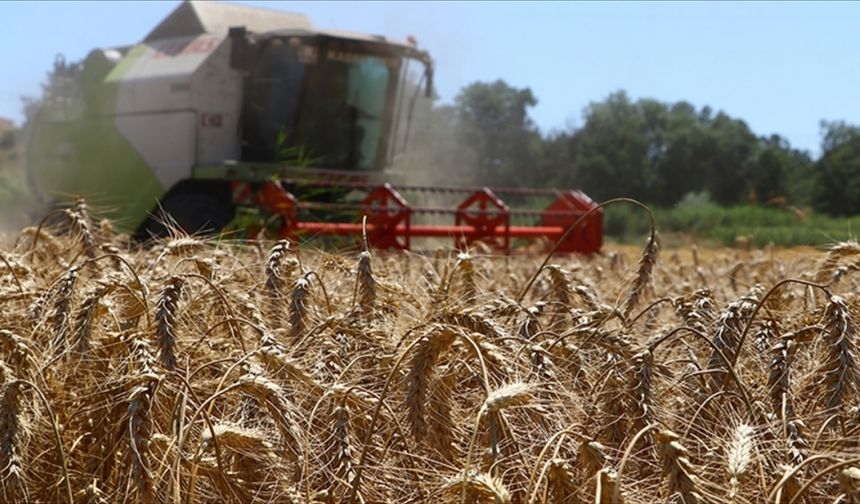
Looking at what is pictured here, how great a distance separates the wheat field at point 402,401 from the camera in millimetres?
1767

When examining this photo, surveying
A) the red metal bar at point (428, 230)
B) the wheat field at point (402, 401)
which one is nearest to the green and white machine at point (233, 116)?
the red metal bar at point (428, 230)

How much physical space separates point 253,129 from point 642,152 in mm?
31490

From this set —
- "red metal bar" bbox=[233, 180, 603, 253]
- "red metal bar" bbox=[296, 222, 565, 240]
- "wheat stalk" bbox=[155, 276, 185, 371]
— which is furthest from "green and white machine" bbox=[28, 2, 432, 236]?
"wheat stalk" bbox=[155, 276, 185, 371]

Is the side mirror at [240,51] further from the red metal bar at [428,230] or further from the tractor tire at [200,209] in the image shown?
the red metal bar at [428,230]

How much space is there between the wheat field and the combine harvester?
830 cm

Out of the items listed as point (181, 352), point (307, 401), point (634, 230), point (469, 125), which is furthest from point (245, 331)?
point (469, 125)

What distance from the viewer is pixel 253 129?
12.6 metres

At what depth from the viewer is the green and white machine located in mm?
12195

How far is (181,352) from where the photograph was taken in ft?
7.61

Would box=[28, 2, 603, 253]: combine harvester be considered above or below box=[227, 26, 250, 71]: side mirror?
below

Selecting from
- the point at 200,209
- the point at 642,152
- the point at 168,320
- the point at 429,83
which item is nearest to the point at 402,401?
the point at 168,320

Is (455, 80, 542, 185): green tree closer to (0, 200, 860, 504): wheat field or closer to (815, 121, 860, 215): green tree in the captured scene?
(815, 121, 860, 215): green tree

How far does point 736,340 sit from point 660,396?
24 centimetres

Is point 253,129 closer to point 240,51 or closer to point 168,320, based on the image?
point 240,51
